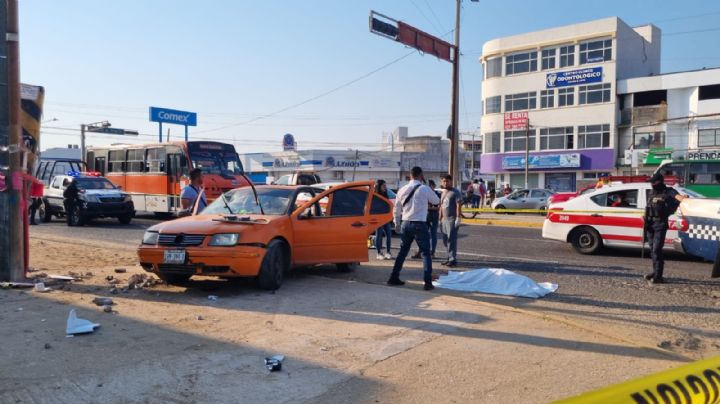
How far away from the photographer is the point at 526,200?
32.1 metres

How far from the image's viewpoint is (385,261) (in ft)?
38.8

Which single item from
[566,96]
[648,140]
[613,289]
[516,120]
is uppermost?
[566,96]

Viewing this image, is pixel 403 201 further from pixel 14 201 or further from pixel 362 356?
pixel 14 201

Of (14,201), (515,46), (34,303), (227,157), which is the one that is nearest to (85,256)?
(14,201)

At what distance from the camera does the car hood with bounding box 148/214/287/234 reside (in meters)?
7.71

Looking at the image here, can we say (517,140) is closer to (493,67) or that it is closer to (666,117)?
(493,67)

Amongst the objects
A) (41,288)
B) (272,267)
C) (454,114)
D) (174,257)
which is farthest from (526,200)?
(41,288)

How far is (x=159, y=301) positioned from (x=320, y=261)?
255cm

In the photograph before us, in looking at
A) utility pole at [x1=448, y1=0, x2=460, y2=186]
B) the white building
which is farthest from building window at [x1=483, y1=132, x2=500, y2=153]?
utility pole at [x1=448, y1=0, x2=460, y2=186]

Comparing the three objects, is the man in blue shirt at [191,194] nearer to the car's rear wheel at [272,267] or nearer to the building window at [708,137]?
the car's rear wheel at [272,267]

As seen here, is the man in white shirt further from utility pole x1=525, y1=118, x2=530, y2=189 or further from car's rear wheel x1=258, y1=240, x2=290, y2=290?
utility pole x1=525, y1=118, x2=530, y2=189

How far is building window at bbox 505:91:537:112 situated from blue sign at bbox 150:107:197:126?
28238 millimetres

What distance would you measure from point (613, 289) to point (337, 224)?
4328 mm

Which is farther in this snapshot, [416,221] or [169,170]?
[169,170]
